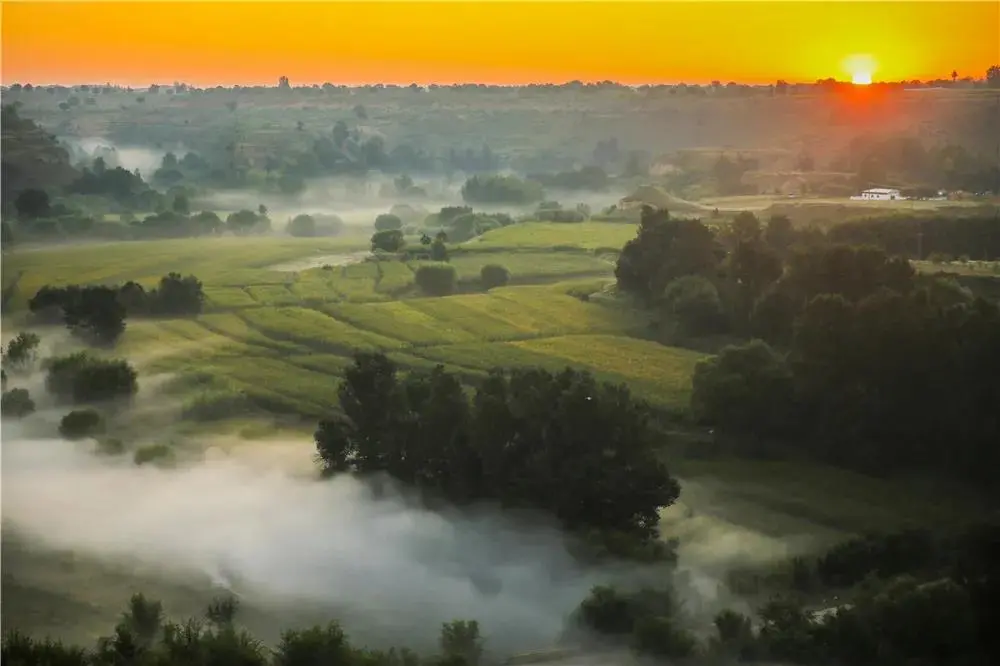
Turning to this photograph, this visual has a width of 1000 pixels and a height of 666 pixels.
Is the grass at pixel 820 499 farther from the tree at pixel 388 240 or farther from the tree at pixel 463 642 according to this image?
the tree at pixel 388 240

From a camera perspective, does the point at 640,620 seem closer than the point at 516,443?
Yes

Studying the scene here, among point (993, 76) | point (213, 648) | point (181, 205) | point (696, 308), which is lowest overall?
point (213, 648)

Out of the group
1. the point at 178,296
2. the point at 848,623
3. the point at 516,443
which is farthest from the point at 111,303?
the point at 848,623

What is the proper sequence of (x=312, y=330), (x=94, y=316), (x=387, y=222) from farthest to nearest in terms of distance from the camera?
(x=387, y=222) < (x=312, y=330) < (x=94, y=316)

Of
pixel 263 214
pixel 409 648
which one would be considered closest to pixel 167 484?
pixel 409 648

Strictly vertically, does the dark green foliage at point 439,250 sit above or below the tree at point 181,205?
below

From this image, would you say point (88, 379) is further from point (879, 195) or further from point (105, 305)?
point (879, 195)

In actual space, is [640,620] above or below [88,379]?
below

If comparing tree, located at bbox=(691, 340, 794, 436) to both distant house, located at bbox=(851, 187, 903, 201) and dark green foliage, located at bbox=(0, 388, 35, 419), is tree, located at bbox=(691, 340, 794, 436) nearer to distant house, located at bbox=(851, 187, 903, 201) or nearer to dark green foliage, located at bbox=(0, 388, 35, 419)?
distant house, located at bbox=(851, 187, 903, 201)

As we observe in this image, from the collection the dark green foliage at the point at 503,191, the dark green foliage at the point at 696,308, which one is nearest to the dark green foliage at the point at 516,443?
the dark green foliage at the point at 696,308
